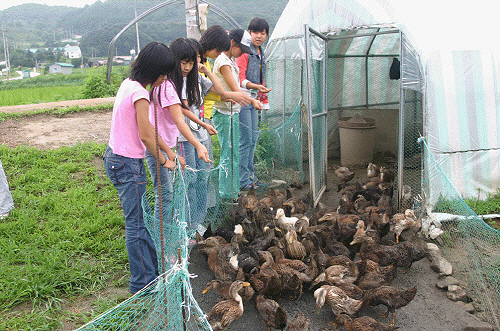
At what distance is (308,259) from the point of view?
399cm

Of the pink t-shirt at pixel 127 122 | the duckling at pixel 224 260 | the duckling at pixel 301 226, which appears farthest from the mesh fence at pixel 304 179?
the duckling at pixel 301 226

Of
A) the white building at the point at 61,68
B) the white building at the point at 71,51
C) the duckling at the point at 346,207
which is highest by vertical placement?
the white building at the point at 71,51

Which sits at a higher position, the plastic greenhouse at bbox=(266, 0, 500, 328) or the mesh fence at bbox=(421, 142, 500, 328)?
the plastic greenhouse at bbox=(266, 0, 500, 328)

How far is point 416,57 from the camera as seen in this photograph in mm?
5348

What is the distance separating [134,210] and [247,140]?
9.67 feet

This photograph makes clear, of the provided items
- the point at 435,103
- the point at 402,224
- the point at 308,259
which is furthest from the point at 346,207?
the point at 435,103

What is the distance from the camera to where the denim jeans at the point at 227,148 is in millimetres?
5441

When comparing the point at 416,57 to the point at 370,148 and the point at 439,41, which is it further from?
the point at 370,148

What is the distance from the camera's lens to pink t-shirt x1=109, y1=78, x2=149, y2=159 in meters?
3.00

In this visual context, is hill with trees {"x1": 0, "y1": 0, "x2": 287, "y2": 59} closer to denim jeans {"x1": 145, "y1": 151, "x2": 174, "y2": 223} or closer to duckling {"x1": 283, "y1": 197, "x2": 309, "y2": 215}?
duckling {"x1": 283, "y1": 197, "x2": 309, "y2": 215}

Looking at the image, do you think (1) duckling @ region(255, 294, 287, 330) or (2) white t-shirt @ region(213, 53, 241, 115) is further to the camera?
(2) white t-shirt @ region(213, 53, 241, 115)

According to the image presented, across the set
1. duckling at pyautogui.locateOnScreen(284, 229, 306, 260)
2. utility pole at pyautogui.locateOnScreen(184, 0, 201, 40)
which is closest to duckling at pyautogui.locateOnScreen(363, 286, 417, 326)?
duckling at pyautogui.locateOnScreen(284, 229, 306, 260)

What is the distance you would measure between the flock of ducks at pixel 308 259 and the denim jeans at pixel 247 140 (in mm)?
699

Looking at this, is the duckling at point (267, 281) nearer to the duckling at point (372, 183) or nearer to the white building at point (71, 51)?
the duckling at point (372, 183)
